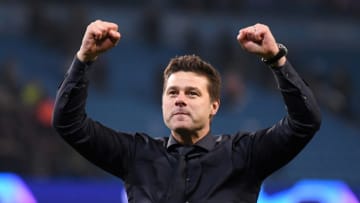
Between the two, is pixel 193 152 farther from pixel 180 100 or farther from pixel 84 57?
pixel 84 57

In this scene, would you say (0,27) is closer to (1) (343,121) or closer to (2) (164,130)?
(2) (164,130)

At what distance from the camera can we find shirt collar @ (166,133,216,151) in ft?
13.1

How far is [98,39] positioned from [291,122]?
0.85 meters

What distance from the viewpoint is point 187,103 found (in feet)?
12.8

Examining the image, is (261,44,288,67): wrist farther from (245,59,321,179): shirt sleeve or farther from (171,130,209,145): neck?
(171,130,209,145): neck

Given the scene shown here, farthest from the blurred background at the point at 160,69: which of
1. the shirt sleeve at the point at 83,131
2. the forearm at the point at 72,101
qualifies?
the forearm at the point at 72,101

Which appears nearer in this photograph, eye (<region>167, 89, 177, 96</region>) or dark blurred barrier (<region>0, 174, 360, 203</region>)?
eye (<region>167, 89, 177, 96</region>)

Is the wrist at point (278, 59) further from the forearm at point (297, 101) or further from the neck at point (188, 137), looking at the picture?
the neck at point (188, 137)

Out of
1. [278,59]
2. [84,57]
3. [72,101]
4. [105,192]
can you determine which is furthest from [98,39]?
[105,192]

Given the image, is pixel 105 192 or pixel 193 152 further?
pixel 105 192

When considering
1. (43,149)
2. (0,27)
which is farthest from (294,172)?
(0,27)

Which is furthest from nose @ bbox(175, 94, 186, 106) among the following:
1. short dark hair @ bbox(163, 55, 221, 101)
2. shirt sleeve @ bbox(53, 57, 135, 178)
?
shirt sleeve @ bbox(53, 57, 135, 178)

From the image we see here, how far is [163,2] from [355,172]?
5.11m

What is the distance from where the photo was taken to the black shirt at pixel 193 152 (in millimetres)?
3812
